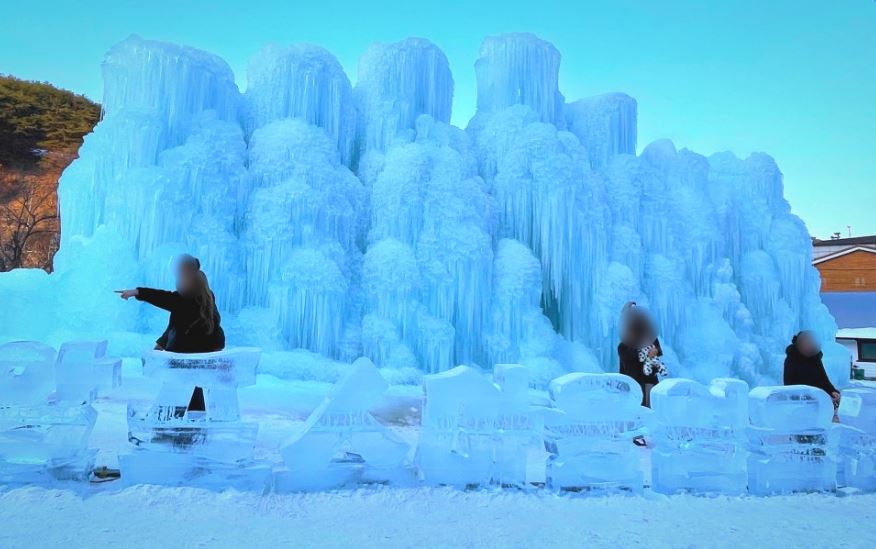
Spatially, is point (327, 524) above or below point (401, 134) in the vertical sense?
below

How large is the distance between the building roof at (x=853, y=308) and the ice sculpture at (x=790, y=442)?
20303 mm

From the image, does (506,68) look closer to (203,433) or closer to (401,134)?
(401,134)

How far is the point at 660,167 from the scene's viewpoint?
12234 millimetres

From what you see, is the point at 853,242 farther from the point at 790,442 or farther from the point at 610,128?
the point at 790,442

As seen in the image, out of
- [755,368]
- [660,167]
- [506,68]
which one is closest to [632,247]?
[660,167]

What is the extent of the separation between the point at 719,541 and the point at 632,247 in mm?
8714

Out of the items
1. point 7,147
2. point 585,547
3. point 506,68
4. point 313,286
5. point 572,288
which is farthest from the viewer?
point 7,147

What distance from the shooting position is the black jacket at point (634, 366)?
4855mm

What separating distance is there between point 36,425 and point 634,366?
421 centimetres

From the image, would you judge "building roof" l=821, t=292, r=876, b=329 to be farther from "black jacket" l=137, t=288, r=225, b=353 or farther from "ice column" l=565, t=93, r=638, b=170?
"black jacket" l=137, t=288, r=225, b=353

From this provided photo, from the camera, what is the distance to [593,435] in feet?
10.6

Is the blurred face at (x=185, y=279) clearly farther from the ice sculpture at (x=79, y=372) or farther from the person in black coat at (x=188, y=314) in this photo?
the ice sculpture at (x=79, y=372)

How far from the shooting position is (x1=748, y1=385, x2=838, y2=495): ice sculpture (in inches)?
131

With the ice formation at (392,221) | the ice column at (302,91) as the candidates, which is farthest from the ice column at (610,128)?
the ice column at (302,91)
